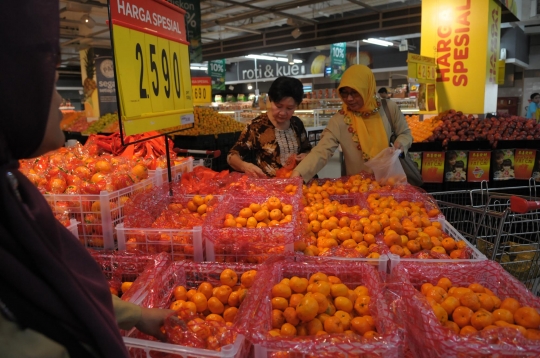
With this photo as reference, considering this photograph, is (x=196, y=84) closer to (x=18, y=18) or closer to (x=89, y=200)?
(x=89, y=200)

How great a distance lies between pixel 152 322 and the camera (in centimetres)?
128

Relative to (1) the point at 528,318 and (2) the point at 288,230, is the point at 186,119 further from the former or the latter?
(1) the point at 528,318

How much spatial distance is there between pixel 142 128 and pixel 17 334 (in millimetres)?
1398

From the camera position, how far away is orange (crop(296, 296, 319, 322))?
4.59 feet

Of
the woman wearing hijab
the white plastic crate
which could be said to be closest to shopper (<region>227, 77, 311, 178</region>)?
the woman wearing hijab

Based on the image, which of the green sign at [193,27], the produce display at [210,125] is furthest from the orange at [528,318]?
the green sign at [193,27]

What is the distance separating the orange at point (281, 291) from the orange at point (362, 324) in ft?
0.86

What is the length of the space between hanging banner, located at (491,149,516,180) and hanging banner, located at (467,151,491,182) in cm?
13

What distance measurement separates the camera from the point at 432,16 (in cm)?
704

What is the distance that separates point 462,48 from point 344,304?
685 centimetres

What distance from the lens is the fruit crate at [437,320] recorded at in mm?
1164

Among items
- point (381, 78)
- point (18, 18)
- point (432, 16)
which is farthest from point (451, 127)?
point (381, 78)

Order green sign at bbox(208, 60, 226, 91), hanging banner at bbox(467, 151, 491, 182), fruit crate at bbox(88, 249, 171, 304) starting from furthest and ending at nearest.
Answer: green sign at bbox(208, 60, 226, 91) < hanging banner at bbox(467, 151, 491, 182) < fruit crate at bbox(88, 249, 171, 304)

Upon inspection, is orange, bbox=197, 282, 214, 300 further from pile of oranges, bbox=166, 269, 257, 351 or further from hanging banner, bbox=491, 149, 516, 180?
hanging banner, bbox=491, 149, 516, 180
